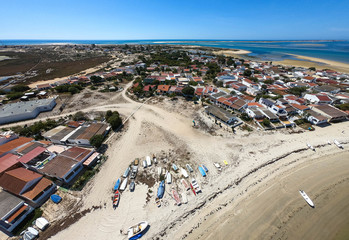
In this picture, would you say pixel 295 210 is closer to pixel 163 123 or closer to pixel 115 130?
pixel 163 123

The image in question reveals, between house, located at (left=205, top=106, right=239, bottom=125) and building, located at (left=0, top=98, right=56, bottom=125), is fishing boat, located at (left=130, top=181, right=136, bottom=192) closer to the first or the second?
house, located at (left=205, top=106, right=239, bottom=125)

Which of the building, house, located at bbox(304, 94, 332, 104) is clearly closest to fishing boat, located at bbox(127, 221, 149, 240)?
the building

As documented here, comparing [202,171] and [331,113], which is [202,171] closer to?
[202,171]

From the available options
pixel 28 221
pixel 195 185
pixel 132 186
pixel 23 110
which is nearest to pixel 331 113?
pixel 195 185

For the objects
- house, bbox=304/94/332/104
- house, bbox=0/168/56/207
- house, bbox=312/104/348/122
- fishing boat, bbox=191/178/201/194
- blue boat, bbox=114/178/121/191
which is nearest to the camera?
house, bbox=0/168/56/207

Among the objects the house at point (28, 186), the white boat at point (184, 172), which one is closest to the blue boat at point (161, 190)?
the white boat at point (184, 172)

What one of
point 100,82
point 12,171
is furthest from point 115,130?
point 100,82
